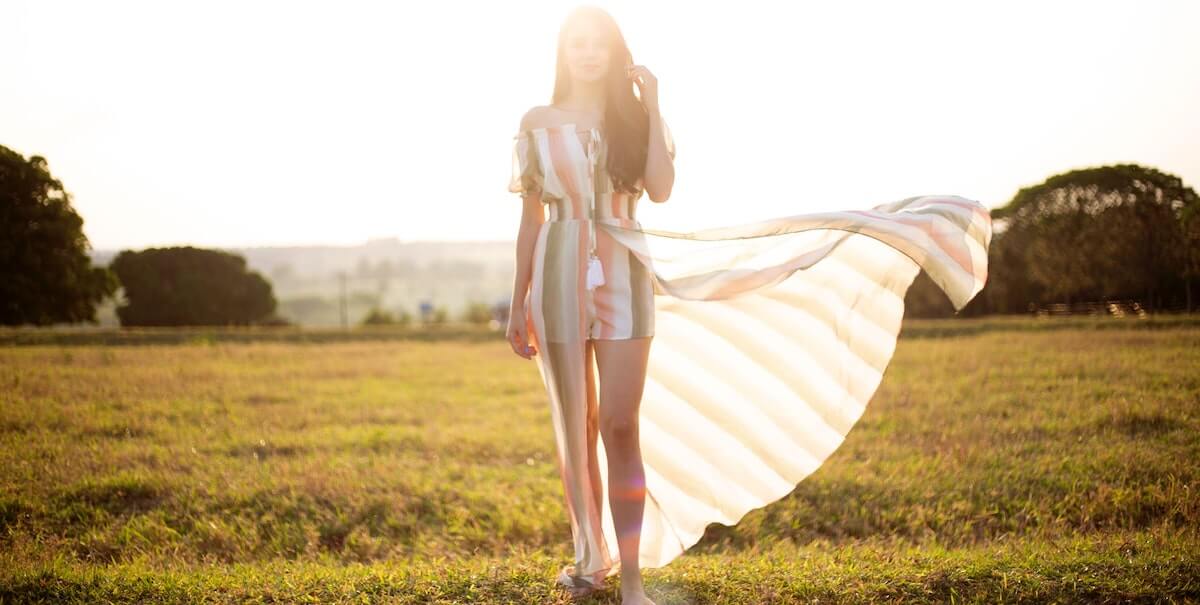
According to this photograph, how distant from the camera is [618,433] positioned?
3.37 meters

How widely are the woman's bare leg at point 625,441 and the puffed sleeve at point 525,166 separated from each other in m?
0.73

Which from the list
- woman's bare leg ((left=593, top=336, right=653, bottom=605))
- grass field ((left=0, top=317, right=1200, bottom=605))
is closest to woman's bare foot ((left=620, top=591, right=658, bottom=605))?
woman's bare leg ((left=593, top=336, right=653, bottom=605))

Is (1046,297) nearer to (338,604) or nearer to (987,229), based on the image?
(987,229)

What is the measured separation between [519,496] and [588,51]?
3612mm

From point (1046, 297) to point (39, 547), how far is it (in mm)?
10842

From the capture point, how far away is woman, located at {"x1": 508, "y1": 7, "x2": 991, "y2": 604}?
3404 millimetres

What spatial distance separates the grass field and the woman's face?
7.58 ft

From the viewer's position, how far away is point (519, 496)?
5969 mm

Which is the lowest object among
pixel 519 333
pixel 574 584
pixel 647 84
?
pixel 574 584

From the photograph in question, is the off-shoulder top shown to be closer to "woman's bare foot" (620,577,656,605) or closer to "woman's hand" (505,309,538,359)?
"woman's hand" (505,309,538,359)

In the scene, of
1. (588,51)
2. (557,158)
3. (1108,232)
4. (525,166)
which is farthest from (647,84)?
(1108,232)

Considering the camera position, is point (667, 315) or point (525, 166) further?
point (667, 315)

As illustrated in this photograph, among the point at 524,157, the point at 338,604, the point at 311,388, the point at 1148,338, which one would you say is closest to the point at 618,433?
the point at 524,157

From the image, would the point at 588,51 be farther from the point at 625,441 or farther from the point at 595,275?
the point at 625,441
